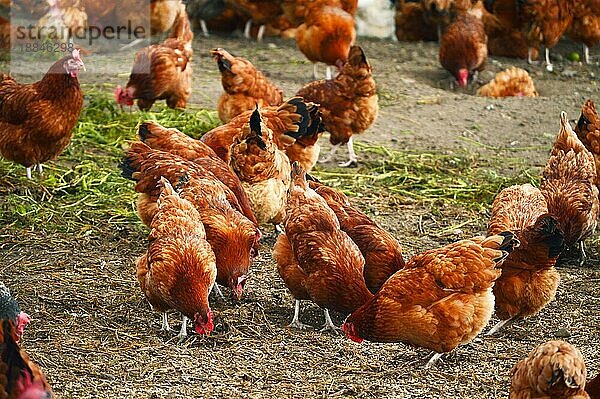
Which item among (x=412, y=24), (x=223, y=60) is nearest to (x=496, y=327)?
(x=223, y=60)

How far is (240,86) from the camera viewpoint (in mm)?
7898

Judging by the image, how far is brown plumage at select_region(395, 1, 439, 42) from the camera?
39.7 ft

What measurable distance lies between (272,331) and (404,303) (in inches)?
34.9

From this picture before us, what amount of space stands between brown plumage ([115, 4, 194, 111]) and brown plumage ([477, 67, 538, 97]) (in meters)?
3.41

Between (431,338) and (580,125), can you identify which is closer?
(431,338)

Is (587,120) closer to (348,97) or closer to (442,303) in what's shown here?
(348,97)

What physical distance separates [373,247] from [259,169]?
129 cm

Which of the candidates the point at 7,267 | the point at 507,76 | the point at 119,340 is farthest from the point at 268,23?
the point at 119,340

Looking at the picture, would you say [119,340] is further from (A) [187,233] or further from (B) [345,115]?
(B) [345,115]

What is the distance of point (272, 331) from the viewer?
5176 millimetres

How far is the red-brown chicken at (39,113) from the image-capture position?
22.9 ft

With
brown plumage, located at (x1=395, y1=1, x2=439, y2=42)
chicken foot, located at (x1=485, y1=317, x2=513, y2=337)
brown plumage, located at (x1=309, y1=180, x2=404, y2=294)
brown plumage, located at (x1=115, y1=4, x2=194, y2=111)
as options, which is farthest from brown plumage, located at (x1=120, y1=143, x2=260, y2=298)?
brown plumage, located at (x1=395, y1=1, x2=439, y2=42)

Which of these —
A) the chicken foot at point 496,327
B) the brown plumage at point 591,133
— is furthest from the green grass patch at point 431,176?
the chicken foot at point 496,327

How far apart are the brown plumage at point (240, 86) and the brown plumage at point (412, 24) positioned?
462cm
